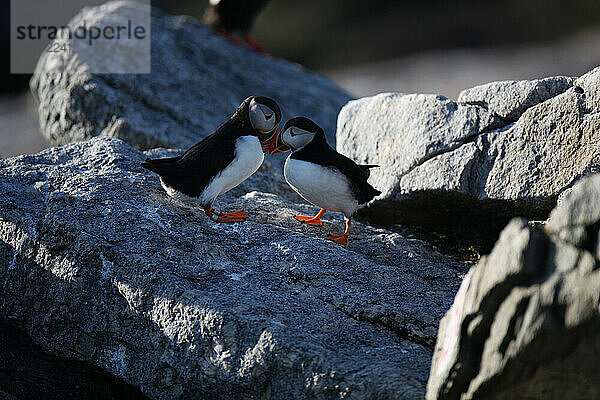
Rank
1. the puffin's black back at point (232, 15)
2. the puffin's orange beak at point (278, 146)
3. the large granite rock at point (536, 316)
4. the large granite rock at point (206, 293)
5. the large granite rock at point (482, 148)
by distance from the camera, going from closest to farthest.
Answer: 1. the large granite rock at point (536, 316)
2. the large granite rock at point (206, 293)
3. the large granite rock at point (482, 148)
4. the puffin's orange beak at point (278, 146)
5. the puffin's black back at point (232, 15)

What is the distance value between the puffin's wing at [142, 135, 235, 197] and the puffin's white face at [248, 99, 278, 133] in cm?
26

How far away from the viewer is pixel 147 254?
447 cm

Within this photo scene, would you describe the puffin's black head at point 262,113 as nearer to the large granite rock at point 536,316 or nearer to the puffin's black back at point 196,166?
the puffin's black back at point 196,166

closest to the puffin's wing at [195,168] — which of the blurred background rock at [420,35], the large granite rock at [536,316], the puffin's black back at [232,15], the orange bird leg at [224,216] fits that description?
the orange bird leg at [224,216]

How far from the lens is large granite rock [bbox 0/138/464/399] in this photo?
3.82 meters

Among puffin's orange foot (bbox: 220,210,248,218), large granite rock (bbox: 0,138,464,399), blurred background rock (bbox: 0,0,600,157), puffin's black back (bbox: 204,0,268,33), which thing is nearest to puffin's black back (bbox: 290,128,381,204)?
large granite rock (bbox: 0,138,464,399)

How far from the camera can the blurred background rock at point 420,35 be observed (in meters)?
18.6

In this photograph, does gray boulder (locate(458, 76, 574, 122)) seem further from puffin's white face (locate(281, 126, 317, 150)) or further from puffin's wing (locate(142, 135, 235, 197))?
puffin's wing (locate(142, 135, 235, 197))

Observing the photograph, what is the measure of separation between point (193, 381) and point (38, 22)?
1477cm

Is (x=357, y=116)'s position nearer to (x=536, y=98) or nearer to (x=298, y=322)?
(x=536, y=98)

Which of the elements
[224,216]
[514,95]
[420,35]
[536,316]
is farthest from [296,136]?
[420,35]

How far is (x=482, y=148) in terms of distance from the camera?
5203 millimetres

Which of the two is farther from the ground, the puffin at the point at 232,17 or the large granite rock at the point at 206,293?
the puffin at the point at 232,17

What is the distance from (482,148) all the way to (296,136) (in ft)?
4.45
